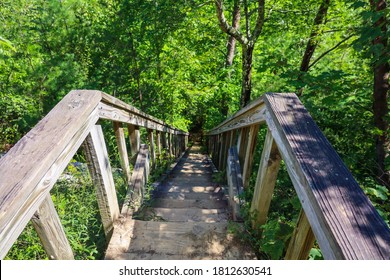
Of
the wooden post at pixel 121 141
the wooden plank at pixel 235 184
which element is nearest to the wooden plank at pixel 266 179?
the wooden plank at pixel 235 184

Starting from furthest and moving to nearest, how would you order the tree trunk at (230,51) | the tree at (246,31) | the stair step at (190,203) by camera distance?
1. the tree trunk at (230,51)
2. the tree at (246,31)
3. the stair step at (190,203)

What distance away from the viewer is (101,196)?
72.4 inches

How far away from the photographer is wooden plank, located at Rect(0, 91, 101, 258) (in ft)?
2.71

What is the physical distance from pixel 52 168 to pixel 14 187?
230 mm

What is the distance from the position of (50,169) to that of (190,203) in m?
2.59

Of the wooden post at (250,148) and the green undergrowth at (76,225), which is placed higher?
the wooden post at (250,148)

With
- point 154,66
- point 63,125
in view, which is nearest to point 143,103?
point 154,66

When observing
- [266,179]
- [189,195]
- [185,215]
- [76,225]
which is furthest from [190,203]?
[266,179]

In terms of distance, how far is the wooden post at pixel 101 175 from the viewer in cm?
170

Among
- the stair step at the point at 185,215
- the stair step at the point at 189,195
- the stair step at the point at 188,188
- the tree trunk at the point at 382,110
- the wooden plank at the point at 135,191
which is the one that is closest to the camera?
the wooden plank at the point at 135,191

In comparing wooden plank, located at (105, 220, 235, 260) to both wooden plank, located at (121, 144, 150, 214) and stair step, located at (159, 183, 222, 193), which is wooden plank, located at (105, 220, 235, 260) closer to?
wooden plank, located at (121, 144, 150, 214)

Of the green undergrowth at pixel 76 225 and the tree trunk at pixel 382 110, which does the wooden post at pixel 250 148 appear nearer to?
the green undergrowth at pixel 76 225

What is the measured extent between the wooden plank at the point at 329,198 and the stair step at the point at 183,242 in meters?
0.99
